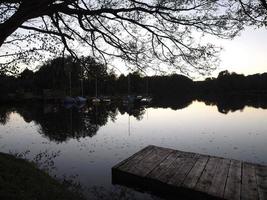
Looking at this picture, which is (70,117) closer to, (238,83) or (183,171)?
(183,171)

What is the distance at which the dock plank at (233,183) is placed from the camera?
22.1 ft

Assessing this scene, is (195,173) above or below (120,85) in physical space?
below

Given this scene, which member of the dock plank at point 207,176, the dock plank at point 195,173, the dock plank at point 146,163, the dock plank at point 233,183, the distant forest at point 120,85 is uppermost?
the distant forest at point 120,85

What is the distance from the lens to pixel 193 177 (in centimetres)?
816

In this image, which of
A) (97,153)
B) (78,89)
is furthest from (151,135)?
(78,89)

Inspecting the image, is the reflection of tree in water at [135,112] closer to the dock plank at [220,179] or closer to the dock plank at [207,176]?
the dock plank at [207,176]

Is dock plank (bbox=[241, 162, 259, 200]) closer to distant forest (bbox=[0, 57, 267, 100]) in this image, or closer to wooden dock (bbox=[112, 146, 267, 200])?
wooden dock (bbox=[112, 146, 267, 200])

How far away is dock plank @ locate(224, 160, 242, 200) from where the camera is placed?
6.73 m

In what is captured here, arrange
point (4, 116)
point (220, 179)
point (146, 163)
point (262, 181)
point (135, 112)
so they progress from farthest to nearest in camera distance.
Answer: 1. point (135, 112)
2. point (4, 116)
3. point (146, 163)
4. point (220, 179)
5. point (262, 181)

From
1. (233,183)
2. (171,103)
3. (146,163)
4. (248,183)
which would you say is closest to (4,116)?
(146,163)

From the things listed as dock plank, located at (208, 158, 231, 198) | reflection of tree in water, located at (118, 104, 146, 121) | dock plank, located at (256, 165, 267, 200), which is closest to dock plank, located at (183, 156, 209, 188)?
dock plank, located at (208, 158, 231, 198)

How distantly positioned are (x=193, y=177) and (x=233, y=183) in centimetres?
123

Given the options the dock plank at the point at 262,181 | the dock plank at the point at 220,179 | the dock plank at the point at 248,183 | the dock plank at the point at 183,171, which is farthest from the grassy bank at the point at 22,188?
the dock plank at the point at 262,181

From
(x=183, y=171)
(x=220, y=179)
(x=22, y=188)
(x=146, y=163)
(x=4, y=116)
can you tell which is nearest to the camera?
(x=22, y=188)
